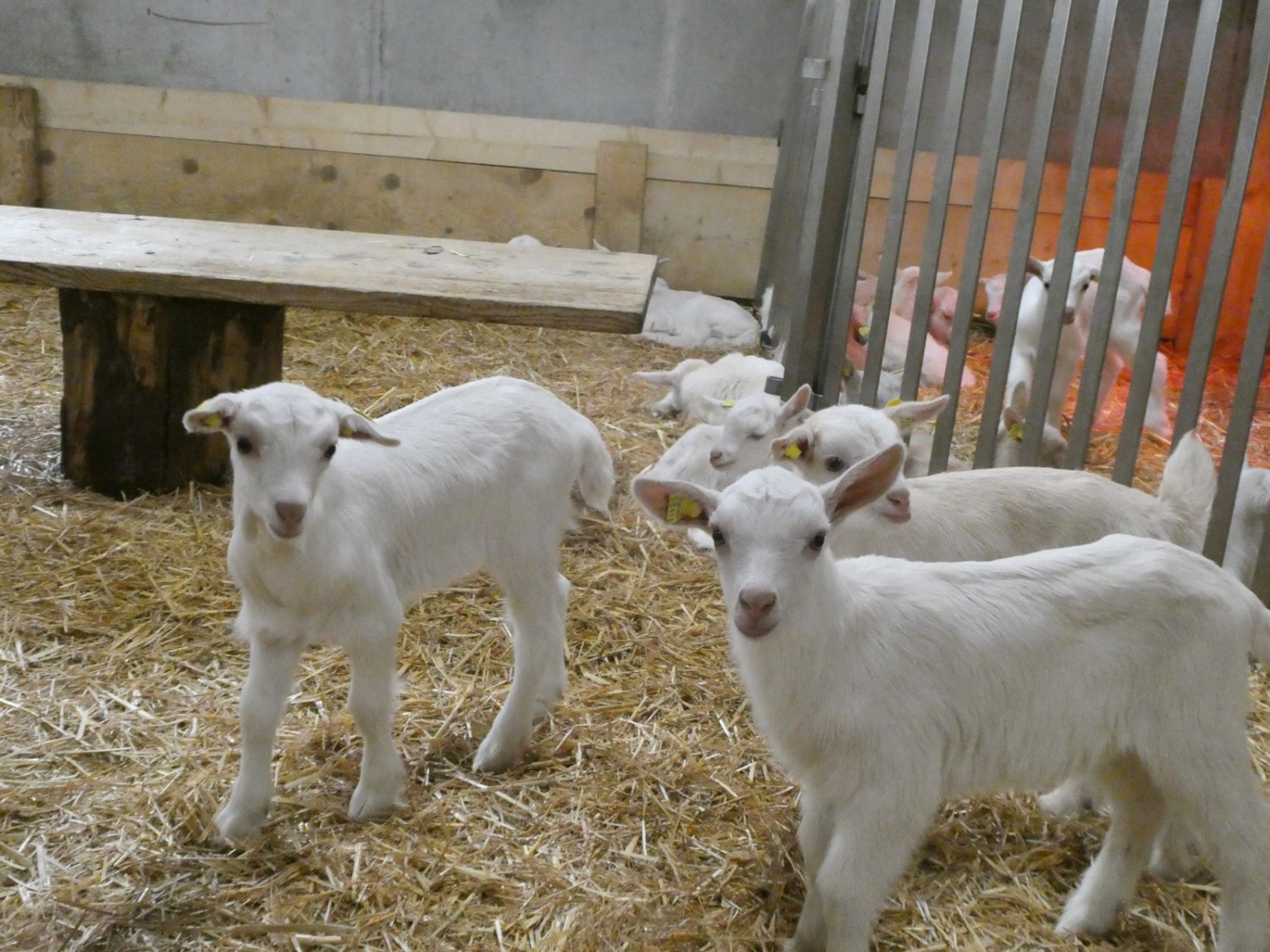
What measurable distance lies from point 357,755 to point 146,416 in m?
2.05

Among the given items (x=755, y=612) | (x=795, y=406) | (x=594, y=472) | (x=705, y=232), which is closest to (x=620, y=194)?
(x=705, y=232)

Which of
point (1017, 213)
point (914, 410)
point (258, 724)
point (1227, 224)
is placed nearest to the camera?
point (258, 724)

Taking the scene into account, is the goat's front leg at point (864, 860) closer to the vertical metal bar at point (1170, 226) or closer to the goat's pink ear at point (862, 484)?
the goat's pink ear at point (862, 484)

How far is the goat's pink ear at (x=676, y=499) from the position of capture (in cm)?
232

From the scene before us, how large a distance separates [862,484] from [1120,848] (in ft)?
3.27

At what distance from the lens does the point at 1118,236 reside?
435 centimetres

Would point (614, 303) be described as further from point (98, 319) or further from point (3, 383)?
point (3, 383)

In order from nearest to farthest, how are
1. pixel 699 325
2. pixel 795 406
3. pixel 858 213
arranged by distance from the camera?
pixel 795 406, pixel 858 213, pixel 699 325

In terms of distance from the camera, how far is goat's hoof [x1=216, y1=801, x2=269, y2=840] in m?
2.74

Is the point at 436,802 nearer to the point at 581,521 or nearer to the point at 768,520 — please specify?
the point at 768,520

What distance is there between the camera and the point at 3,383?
18.8 feet

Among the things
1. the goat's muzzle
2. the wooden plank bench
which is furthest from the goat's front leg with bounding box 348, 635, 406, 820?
the wooden plank bench

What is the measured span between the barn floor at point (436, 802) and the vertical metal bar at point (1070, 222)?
121cm

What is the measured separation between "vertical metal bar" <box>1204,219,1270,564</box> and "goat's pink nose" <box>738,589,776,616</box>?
2.63 metres
